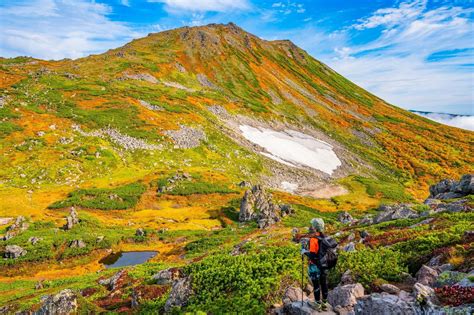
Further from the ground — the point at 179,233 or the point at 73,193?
the point at 73,193

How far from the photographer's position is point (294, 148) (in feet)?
345

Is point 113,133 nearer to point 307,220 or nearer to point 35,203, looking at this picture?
point 35,203

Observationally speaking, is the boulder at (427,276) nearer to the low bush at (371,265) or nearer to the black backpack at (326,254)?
the low bush at (371,265)

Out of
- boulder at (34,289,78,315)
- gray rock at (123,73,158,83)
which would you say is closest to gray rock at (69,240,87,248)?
boulder at (34,289,78,315)

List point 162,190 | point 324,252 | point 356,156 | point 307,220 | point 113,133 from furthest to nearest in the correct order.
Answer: point 356,156
point 113,133
point 162,190
point 307,220
point 324,252

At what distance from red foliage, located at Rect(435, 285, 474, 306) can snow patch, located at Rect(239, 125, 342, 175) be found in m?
82.5

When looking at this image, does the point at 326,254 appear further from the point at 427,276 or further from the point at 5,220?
the point at 5,220

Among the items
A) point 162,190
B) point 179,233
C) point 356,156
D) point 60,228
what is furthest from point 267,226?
point 356,156

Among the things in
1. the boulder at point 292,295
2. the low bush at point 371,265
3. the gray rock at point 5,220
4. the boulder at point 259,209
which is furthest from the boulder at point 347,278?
the gray rock at point 5,220

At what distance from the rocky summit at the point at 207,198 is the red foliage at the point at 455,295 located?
57mm

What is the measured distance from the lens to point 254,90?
164 m

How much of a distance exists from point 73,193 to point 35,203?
5895 millimetres

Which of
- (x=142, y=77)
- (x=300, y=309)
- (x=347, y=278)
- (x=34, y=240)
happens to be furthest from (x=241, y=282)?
(x=142, y=77)

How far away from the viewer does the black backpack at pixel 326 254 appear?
12609 millimetres
